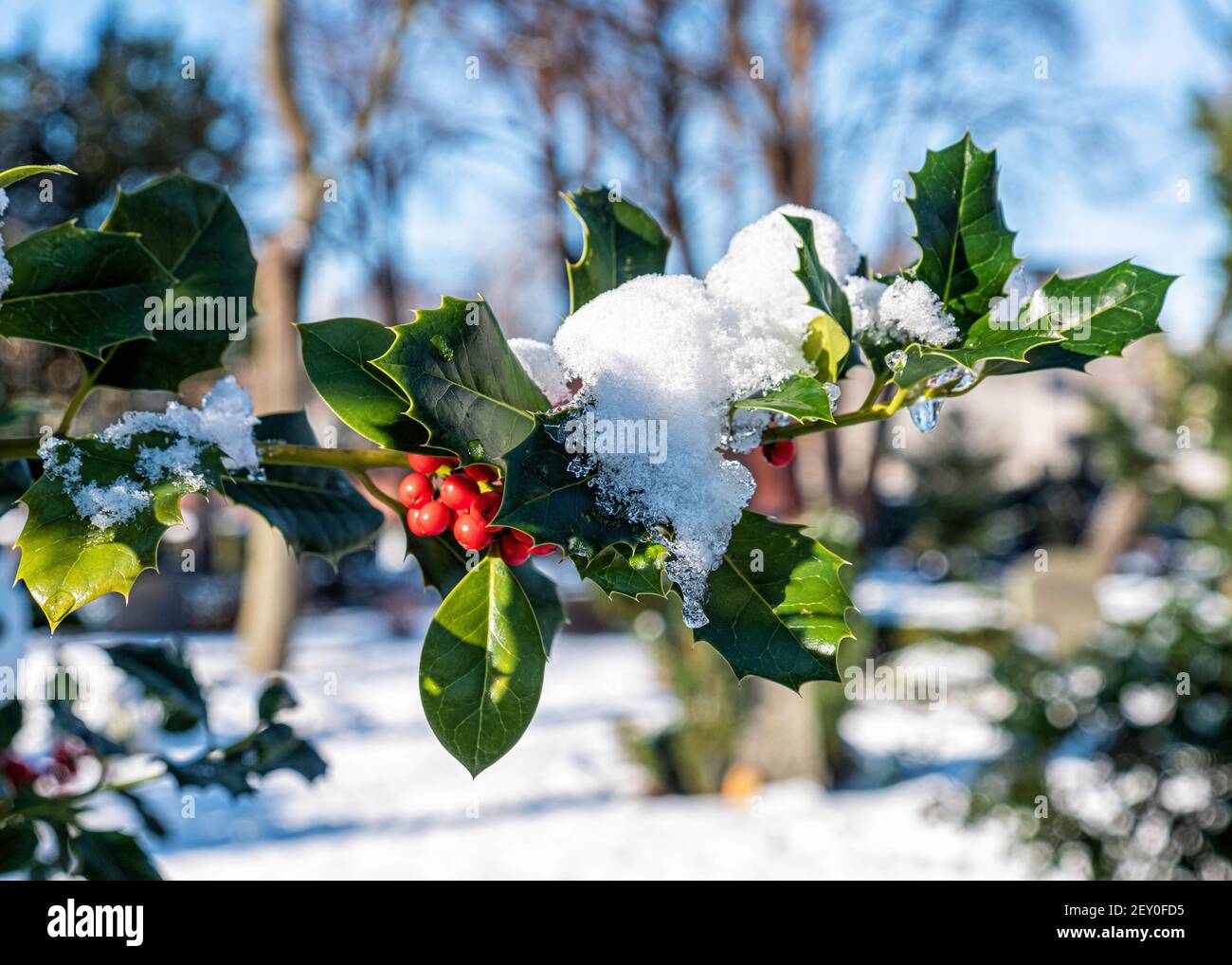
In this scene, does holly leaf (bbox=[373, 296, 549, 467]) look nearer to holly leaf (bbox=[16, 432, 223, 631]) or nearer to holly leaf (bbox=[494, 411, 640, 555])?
holly leaf (bbox=[494, 411, 640, 555])

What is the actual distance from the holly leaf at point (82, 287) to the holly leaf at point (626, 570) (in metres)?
0.42

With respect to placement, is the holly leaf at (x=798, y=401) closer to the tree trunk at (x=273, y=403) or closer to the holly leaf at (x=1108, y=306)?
the holly leaf at (x=1108, y=306)

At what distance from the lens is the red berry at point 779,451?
0.79 m

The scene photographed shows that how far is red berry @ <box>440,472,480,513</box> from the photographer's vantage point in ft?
2.42

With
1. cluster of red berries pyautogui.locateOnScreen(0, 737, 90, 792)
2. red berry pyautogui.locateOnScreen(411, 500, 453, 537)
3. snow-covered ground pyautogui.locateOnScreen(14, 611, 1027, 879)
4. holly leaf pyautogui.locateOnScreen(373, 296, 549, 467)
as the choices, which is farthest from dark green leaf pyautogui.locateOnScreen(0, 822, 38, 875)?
snow-covered ground pyautogui.locateOnScreen(14, 611, 1027, 879)

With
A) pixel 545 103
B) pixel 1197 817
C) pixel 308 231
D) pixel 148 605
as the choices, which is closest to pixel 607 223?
pixel 1197 817

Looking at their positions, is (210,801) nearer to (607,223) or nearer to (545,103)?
(607,223)

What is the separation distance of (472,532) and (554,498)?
0.41ft

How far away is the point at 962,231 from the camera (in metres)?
0.82

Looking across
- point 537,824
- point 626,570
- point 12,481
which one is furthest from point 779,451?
point 537,824

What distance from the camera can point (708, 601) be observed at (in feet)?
2.26

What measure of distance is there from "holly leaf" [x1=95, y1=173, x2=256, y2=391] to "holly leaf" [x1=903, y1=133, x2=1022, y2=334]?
600 millimetres

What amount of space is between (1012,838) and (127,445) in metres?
4.11

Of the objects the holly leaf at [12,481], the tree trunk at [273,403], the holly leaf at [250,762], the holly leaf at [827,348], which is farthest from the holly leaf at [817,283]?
the tree trunk at [273,403]
